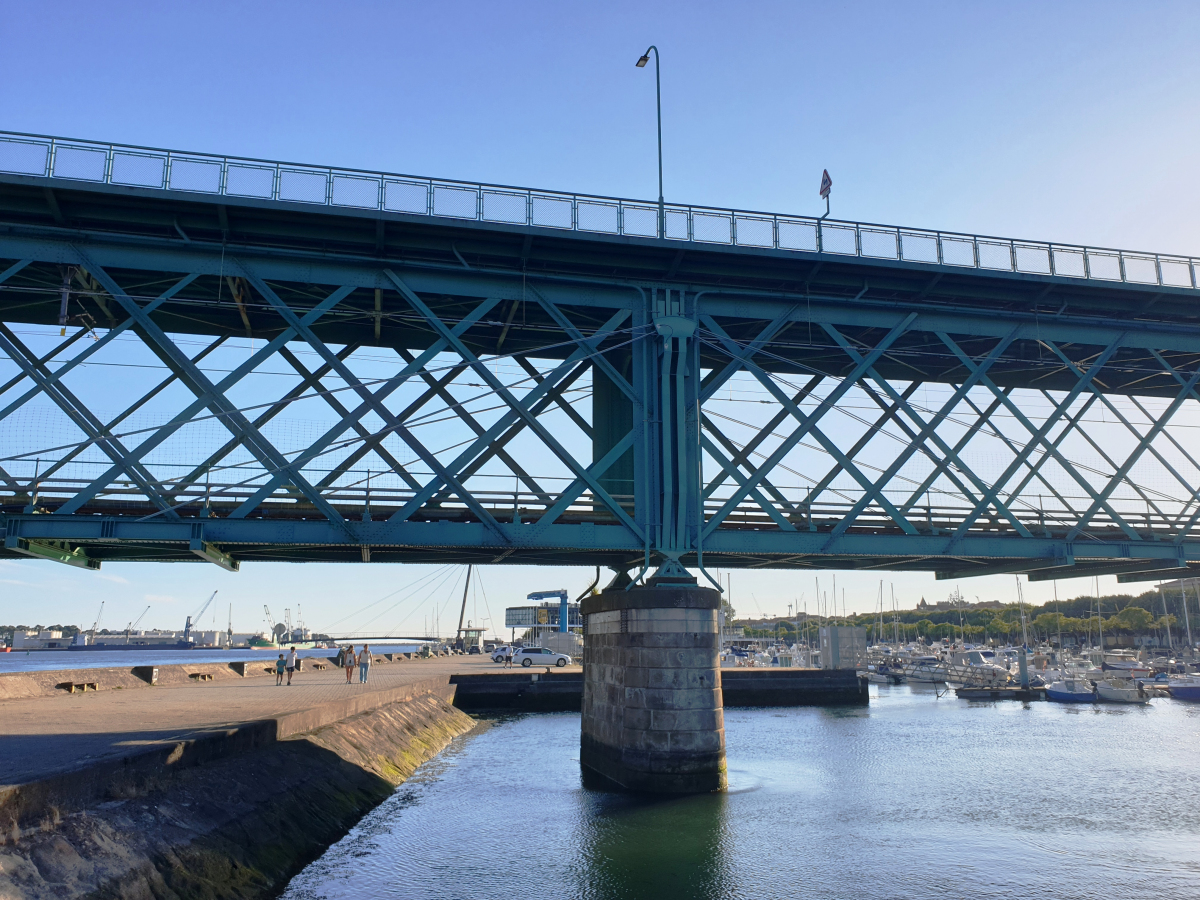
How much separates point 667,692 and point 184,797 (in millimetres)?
13723

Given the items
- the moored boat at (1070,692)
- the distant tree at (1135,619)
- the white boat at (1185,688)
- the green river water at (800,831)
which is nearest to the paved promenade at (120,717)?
the green river water at (800,831)

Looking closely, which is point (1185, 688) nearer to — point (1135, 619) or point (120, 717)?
point (120, 717)

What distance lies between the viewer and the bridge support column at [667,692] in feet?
83.7

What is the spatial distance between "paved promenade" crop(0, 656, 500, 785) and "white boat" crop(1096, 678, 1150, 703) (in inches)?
2435

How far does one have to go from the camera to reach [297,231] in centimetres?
2803

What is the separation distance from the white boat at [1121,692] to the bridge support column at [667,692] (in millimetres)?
59623

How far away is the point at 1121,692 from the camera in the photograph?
230 feet

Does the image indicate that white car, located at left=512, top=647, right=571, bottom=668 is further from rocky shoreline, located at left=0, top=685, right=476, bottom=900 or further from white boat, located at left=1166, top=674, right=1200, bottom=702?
rocky shoreline, located at left=0, top=685, right=476, bottom=900

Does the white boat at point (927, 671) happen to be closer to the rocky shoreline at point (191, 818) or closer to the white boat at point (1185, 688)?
the white boat at point (1185, 688)

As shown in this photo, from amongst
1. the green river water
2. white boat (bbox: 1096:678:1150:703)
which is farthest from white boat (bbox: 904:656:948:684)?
the green river water

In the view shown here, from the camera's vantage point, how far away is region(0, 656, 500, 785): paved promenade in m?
16.1

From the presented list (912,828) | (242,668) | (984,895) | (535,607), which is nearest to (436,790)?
(912,828)

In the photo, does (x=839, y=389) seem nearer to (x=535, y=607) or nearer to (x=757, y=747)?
(x=757, y=747)

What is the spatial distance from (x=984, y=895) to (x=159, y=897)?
1616 centimetres
